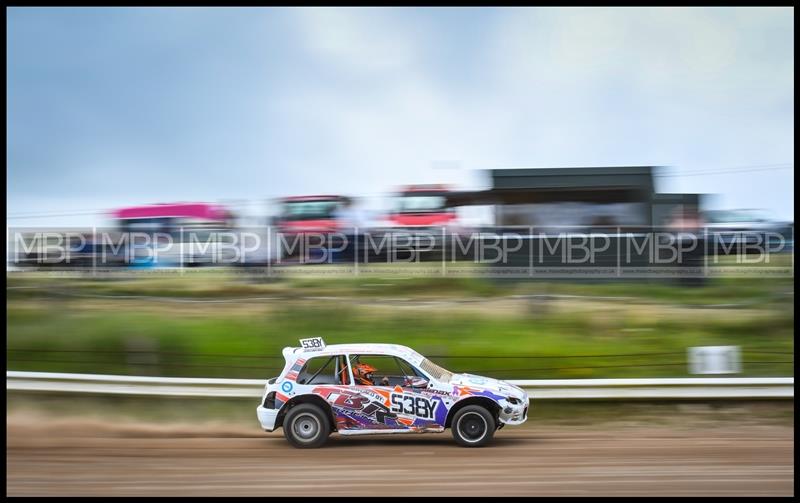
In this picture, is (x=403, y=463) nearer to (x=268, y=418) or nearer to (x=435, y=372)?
(x=435, y=372)

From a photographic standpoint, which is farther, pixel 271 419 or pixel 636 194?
pixel 636 194

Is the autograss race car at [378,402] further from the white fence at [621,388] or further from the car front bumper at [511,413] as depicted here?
the white fence at [621,388]

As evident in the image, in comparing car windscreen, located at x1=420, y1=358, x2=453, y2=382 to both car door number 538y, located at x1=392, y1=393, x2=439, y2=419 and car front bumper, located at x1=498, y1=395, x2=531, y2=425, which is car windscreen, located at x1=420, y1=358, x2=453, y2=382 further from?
car front bumper, located at x1=498, y1=395, x2=531, y2=425

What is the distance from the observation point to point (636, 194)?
43.5ft

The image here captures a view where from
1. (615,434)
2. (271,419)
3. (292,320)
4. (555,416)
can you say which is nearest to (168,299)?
(292,320)

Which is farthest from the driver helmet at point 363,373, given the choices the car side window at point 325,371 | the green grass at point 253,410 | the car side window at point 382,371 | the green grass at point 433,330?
the green grass at point 433,330

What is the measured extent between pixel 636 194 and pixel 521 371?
512 cm

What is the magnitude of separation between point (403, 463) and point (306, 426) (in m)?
1.18

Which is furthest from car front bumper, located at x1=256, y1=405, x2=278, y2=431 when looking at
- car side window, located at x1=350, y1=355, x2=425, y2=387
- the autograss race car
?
car side window, located at x1=350, y1=355, x2=425, y2=387

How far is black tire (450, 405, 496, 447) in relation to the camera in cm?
742

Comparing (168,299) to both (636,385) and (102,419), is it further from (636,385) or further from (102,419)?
(636,385)

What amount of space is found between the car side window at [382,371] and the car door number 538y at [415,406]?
19 centimetres

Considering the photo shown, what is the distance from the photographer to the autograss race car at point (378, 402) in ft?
24.3

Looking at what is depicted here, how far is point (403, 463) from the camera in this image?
7.12 metres
